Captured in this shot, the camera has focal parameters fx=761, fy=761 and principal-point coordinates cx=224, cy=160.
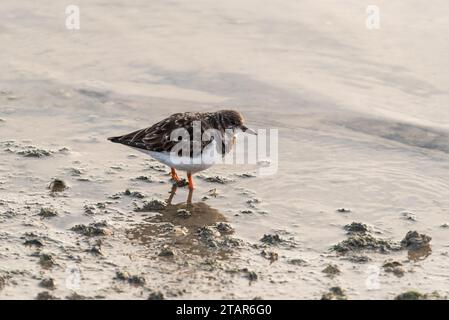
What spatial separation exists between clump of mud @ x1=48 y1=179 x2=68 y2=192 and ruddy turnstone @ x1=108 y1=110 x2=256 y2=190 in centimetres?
73

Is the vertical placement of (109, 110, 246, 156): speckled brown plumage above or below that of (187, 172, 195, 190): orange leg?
above

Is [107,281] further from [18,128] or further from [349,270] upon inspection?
[18,128]

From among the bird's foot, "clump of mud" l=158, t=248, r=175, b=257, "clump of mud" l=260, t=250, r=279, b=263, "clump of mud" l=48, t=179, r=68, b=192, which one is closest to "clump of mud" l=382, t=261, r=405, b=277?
"clump of mud" l=260, t=250, r=279, b=263

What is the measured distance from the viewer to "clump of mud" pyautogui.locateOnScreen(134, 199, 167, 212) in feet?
24.4

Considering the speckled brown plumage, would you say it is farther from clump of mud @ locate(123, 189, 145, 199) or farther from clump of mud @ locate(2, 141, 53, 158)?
clump of mud @ locate(2, 141, 53, 158)

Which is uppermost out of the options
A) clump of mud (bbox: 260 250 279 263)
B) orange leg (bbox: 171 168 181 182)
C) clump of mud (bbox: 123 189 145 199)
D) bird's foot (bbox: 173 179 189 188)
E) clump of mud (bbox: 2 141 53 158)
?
clump of mud (bbox: 2 141 53 158)

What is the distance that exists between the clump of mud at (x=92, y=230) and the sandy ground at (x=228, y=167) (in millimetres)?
14

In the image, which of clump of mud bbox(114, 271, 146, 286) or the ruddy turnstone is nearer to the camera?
clump of mud bbox(114, 271, 146, 286)

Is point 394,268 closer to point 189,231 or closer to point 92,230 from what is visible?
point 189,231

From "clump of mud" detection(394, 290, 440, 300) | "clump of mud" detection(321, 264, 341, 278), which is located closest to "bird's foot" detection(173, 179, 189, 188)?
"clump of mud" detection(321, 264, 341, 278)

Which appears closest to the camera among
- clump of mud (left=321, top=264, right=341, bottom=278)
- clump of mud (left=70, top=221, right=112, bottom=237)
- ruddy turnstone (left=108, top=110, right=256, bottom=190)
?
clump of mud (left=321, top=264, right=341, bottom=278)

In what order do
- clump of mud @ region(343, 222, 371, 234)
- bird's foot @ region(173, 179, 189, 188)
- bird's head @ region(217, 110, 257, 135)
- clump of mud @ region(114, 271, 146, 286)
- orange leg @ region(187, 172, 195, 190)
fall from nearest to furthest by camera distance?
clump of mud @ region(114, 271, 146, 286) < clump of mud @ region(343, 222, 371, 234) < orange leg @ region(187, 172, 195, 190) < bird's foot @ region(173, 179, 189, 188) < bird's head @ region(217, 110, 257, 135)

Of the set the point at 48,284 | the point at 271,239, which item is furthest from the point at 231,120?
the point at 48,284

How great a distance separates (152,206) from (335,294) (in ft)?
7.77
